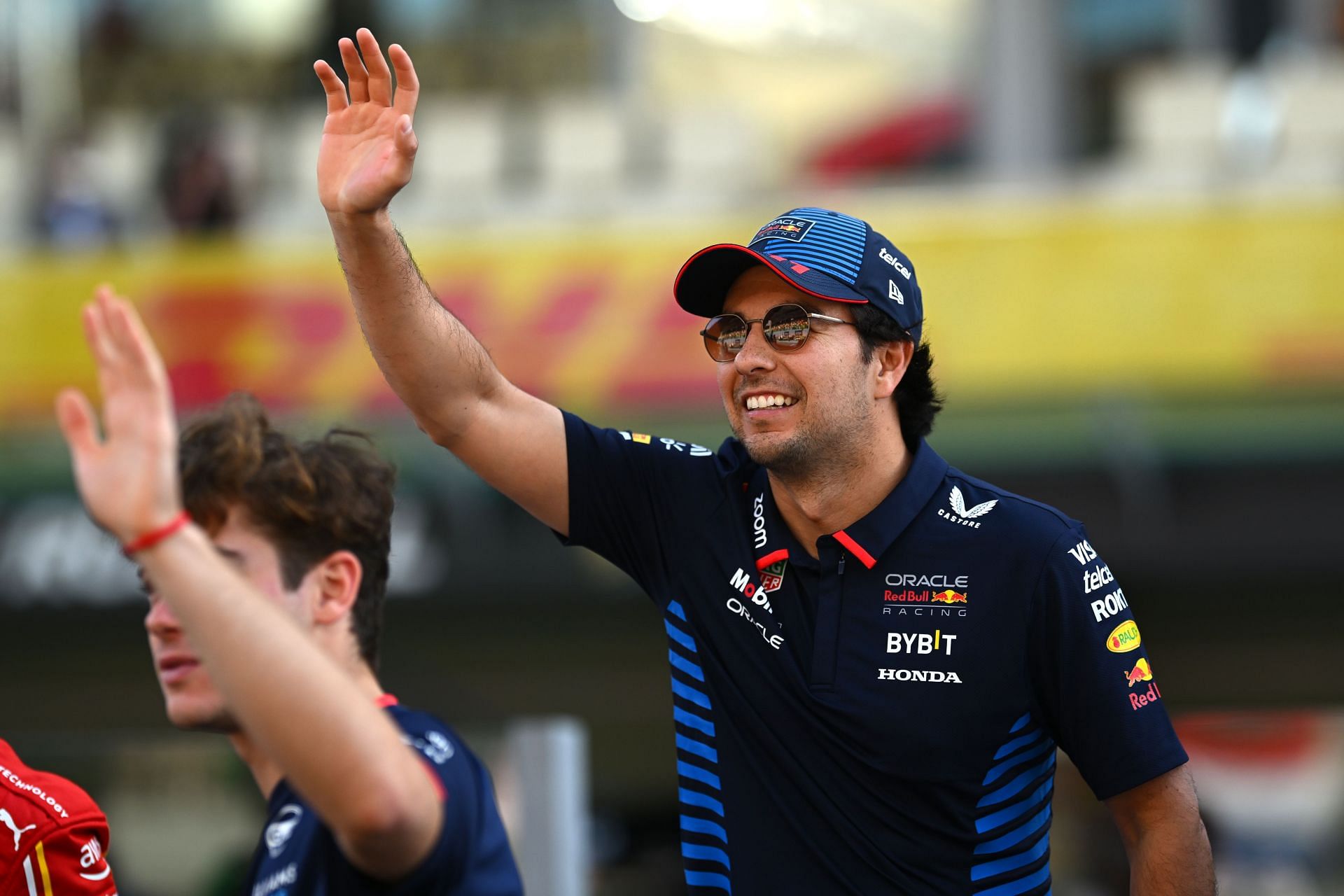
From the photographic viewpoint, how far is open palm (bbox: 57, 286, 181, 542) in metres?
1.61

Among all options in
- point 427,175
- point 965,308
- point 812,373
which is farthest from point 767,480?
point 427,175

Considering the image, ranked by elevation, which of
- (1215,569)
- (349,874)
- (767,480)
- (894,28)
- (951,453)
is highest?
(894,28)

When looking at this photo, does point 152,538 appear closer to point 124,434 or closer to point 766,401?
point 124,434

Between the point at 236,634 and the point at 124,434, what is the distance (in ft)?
0.76

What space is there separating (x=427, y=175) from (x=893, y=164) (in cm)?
322

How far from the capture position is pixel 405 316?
8.26ft

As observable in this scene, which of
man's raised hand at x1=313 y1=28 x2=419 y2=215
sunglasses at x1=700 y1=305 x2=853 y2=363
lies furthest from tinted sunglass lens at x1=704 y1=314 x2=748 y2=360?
man's raised hand at x1=313 y1=28 x2=419 y2=215

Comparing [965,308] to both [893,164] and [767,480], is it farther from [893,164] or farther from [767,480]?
[767,480]

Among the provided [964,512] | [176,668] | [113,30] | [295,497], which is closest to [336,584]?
[295,497]

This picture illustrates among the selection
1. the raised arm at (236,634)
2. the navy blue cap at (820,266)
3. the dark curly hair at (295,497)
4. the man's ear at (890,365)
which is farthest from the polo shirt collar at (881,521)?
the raised arm at (236,634)

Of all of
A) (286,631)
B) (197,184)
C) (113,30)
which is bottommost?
(286,631)

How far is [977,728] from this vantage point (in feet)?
7.73

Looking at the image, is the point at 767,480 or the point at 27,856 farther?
the point at 767,480

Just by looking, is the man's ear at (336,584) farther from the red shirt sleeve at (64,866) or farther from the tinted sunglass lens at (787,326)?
the tinted sunglass lens at (787,326)
